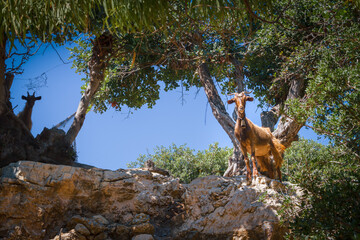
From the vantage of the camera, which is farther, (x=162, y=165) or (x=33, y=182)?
(x=162, y=165)

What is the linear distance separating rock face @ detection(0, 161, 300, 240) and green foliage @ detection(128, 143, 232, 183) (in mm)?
5080

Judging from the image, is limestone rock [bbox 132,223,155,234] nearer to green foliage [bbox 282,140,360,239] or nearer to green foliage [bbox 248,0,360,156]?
green foliage [bbox 282,140,360,239]

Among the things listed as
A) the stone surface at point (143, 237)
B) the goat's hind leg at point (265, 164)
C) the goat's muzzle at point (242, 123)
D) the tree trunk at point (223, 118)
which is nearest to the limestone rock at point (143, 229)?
the stone surface at point (143, 237)

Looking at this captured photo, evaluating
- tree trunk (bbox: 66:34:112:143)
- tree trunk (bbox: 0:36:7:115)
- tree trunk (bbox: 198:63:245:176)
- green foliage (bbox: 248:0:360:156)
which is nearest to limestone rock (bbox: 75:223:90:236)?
tree trunk (bbox: 66:34:112:143)

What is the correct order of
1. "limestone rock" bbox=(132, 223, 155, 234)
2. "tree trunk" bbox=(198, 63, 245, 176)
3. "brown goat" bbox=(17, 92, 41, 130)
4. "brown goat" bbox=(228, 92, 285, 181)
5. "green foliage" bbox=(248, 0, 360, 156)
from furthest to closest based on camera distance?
"tree trunk" bbox=(198, 63, 245, 176), "brown goat" bbox=(17, 92, 41, 130), "brown goat" bbox=(228, 92, 285, 181), "limestone rock" bbox=(132, 223, 155, 234), "green foliage" bbox=(248, 0, 360, 156)

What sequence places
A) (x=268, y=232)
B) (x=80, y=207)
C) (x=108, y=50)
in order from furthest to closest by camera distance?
1. (x=108, y=50)
2. (x=80, y=207)
3. (x=268, y=232)

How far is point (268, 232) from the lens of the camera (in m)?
5.47

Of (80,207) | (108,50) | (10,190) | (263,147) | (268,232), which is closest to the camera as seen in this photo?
(268,232)

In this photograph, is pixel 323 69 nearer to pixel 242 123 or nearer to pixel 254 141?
pixel 242 123

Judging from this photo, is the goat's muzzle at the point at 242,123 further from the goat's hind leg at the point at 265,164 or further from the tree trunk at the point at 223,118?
the tree trunk at the point at 223,118

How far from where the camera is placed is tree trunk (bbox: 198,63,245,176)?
9.43m

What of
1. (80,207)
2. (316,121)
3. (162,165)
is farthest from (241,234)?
(162,165)

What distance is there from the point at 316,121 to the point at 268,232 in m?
2.14

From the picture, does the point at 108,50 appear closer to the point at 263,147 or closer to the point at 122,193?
the point at 122,193
